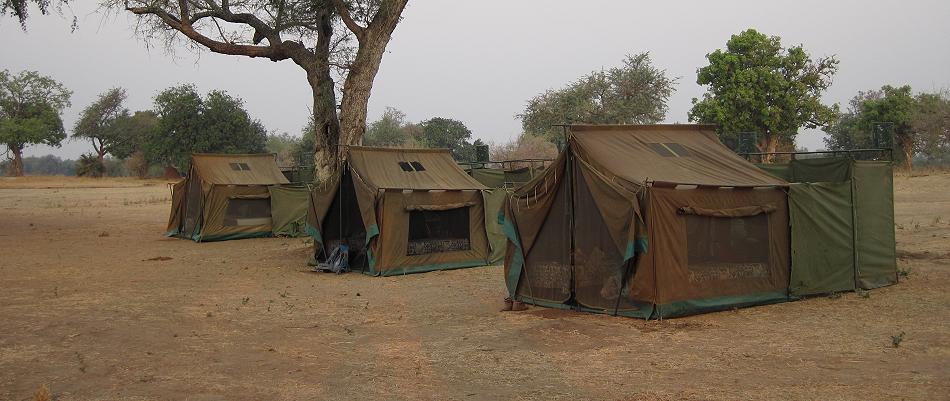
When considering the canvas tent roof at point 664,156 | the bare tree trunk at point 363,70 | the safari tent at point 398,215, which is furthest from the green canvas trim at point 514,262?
the bare tree trunk at point 363,70

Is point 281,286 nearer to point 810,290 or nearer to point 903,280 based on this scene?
point 810,290

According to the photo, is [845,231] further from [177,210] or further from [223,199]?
[177,210]

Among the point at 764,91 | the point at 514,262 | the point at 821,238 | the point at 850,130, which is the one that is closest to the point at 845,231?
the point at 821,238

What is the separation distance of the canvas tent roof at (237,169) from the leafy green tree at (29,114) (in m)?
42.2

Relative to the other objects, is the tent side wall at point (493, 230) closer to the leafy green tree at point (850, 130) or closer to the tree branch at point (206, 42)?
the tree branch at point (206, 42)

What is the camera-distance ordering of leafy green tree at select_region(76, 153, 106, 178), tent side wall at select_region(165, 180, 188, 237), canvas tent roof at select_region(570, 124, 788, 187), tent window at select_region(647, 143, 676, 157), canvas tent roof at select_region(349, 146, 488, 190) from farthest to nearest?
1. leafy green tree at select_region(76, 153, 106, 178)
2. tent side wall at select_region(165, 180, 188, 237)
3. canvas tent roof at select_region(349, 146, 488, 190)
4. tent window at select_region(647, 143, 676, 157)
5. canvas tent roof at select_region(570, 124, 788, 187)

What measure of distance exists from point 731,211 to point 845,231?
216 centimetres

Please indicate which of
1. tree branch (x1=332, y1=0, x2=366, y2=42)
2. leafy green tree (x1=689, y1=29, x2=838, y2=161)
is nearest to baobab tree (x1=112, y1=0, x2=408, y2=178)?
tree branch (x1=332, y1=0, x2=366, y2=42)

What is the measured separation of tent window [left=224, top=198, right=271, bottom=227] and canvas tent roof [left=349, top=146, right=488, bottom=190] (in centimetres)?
809

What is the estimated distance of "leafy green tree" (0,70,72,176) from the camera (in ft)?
189

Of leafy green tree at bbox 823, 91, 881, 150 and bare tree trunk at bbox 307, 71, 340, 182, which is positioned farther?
leafy green tree at bbox 823, 91, 881, 150

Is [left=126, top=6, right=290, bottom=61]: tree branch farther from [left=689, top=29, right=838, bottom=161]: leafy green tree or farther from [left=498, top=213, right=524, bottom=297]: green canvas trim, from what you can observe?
[left=689, top=29, right=838, bottom=161]: leafy green tree

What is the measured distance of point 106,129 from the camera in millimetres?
66312

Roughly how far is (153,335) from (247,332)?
3.19 ft
